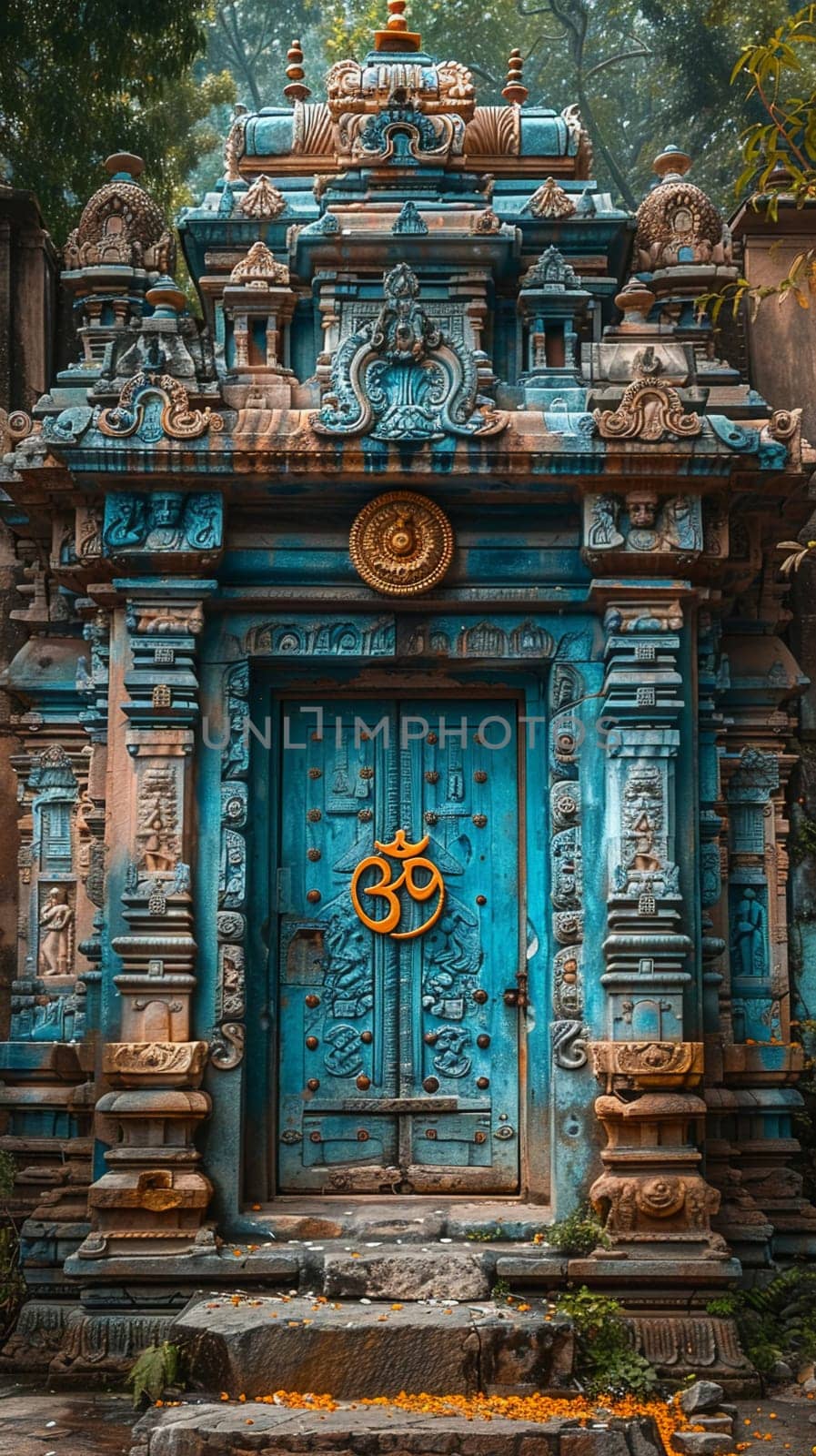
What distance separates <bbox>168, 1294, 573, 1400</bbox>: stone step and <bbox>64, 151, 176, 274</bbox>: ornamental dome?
226 inches

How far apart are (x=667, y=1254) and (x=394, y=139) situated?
5.69m

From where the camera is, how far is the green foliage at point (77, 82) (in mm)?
15039

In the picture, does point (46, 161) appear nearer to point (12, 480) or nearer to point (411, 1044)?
point (12, 480)

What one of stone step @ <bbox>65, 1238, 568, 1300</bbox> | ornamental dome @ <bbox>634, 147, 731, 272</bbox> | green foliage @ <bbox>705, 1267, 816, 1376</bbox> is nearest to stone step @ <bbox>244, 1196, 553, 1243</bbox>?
stone step @ <bbox>65, 1238, 568, 1300</bbox>

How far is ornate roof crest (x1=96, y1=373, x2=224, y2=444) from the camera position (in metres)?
8.01

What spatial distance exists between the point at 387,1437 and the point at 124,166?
711 centimetres

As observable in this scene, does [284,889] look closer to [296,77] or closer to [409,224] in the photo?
[409,224]

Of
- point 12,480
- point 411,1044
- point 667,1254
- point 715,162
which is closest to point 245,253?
point 12,480

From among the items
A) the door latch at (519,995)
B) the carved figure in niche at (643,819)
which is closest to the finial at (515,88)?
the carved figure in niche at (643,819)

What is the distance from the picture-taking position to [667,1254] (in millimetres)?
7738

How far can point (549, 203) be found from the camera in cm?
948

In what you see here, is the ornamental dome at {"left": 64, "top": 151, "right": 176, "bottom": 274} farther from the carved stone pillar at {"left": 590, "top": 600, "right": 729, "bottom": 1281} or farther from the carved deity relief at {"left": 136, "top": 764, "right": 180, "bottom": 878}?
the carved stone pillar at {"left": 590, "top": 600, "right": 729, "bottom": 1281}

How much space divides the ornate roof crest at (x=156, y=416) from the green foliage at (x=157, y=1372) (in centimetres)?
393

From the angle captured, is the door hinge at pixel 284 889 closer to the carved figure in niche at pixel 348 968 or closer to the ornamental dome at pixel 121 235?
the carved figure in niche at pixel 348 968
